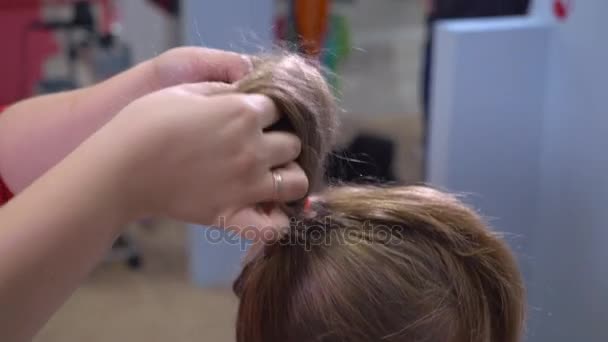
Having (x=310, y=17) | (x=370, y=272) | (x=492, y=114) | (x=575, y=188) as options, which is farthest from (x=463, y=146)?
(x=370, y=272)

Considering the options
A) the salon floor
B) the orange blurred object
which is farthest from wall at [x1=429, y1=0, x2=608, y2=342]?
the salon floor

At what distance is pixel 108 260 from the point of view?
1.96m

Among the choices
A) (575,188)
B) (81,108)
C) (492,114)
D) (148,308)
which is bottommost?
(148,308)

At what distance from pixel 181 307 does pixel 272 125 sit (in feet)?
4.29

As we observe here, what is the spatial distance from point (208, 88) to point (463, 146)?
0.81 meters

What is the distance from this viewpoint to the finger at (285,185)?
0.53 meters

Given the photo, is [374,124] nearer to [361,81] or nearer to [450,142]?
[361,81]

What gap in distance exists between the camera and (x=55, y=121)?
699 millimetres

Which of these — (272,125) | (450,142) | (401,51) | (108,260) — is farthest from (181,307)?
(401,51)

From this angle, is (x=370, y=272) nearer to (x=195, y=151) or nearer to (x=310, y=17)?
(x=195, y=151)

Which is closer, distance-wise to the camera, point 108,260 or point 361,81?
point 108,260

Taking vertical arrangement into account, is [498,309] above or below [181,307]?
above

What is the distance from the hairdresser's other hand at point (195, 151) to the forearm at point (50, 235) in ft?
0.05

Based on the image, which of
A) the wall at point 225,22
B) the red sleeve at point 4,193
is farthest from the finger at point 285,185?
the wall at point 225,22
